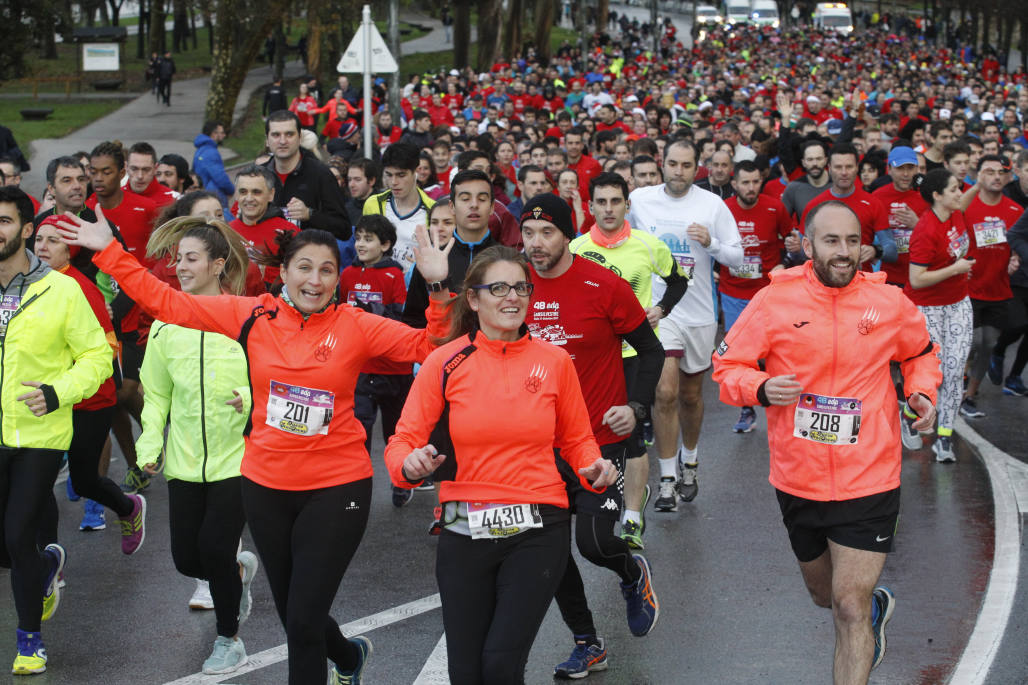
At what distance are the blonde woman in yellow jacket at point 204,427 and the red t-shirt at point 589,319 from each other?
1.43 metres

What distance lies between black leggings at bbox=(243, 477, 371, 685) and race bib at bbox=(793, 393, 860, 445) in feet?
5.75

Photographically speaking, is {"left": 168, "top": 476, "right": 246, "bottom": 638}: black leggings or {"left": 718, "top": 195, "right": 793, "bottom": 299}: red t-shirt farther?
{"left": 718, "top": 195, "right": 793, "bottom": 299}: red t-shirt

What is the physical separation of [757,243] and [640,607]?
5.46 m

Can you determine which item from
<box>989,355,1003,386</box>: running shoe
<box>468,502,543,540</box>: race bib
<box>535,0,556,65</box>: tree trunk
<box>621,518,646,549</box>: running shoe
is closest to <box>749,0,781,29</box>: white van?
<box>535,0,556,65</box>: tree trunk

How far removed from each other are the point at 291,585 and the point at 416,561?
286 cm

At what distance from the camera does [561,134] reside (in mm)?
22875

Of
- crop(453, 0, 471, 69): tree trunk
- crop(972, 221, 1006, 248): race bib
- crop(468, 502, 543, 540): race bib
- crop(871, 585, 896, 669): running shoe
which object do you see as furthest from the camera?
crop(453, 0, 471, 69): tree trunk

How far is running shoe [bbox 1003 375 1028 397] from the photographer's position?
12.9 m

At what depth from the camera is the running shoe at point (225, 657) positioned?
6.14 meters

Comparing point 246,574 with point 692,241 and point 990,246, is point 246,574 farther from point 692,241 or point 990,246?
point 990,246

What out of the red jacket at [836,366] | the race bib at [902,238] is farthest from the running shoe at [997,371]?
the red jacket at [836,366]

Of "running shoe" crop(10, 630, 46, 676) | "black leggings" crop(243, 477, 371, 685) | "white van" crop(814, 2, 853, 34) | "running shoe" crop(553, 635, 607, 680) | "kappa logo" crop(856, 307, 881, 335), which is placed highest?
"white van" crop(814, 2, 853, 34)

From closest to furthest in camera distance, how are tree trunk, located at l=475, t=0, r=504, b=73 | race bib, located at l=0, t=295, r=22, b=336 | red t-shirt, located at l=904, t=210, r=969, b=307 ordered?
1. race bib, located at l=0, t=295, r=22, b=336
2. red t-shirt, located at l=904, t=210, r=969, b=307
3. tree trunk, located at l=475, t=0, r=504, b=73

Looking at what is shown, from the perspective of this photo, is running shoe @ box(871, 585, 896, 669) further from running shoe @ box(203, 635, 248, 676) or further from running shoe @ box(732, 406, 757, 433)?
running shoe @ box(732, 406, 757, 433)
